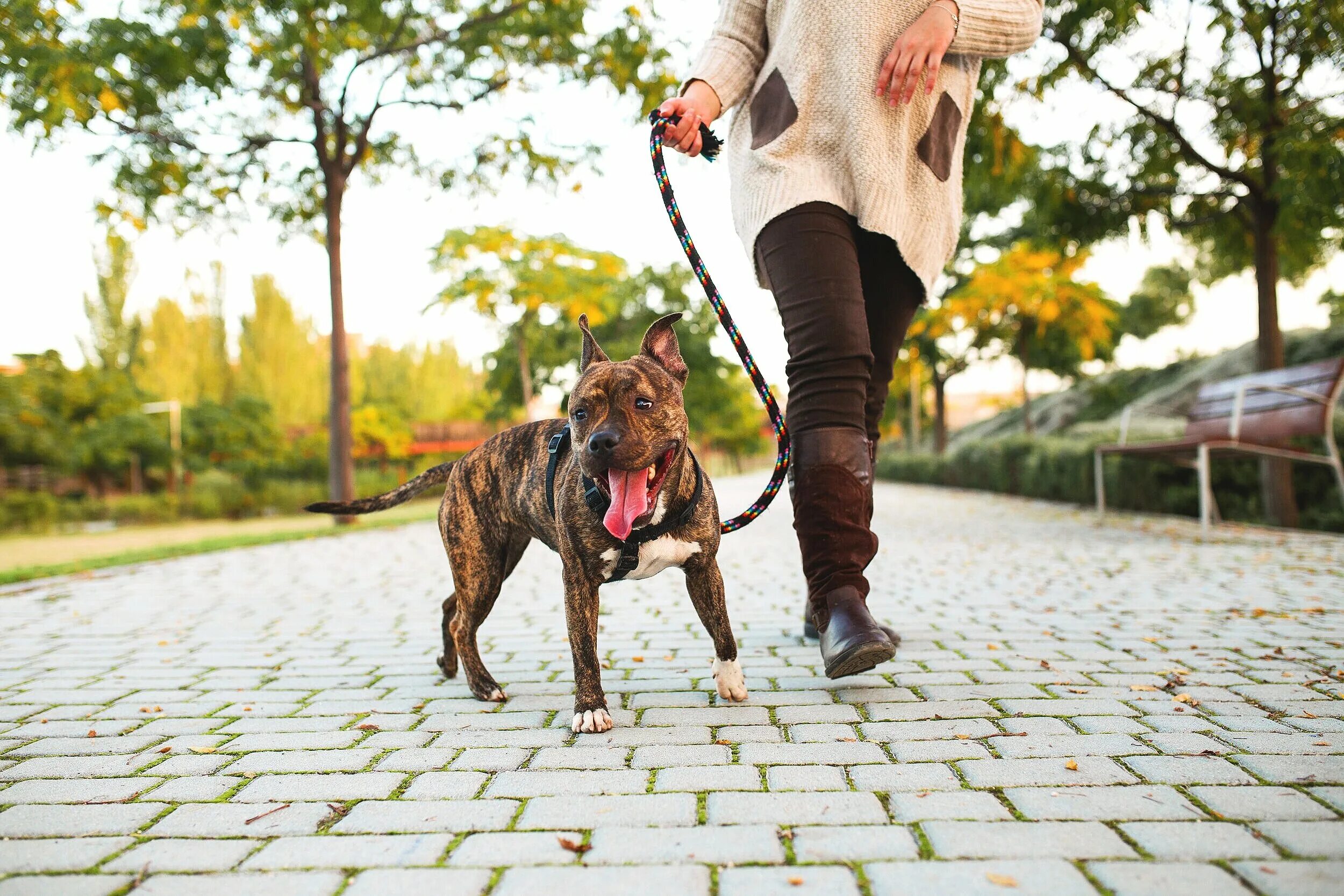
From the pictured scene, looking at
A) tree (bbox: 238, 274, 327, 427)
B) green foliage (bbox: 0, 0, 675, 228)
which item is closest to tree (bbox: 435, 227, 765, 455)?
green foliage (bbox: 0, 0, 675, 228)

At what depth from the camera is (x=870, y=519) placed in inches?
130

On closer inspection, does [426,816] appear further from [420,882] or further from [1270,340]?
[1270,340]

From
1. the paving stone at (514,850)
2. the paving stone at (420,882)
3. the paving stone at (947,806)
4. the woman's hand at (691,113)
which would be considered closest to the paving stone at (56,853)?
the paving stone at (420,882)

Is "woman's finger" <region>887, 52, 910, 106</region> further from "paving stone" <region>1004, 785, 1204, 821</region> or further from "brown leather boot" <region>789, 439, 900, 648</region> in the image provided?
"paving stone" <region>1004, 785, 1204, 821</region>

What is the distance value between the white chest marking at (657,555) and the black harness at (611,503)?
0.05ft

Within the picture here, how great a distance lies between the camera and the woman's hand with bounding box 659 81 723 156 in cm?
320

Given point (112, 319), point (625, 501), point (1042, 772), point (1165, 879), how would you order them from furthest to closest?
point (112, 319)
point (625, 501)
point (1042, 772)
point (1165, 879)

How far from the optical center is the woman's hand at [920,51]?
9.96ft

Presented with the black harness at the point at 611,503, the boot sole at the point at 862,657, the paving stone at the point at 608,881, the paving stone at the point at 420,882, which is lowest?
the paving stone at the point at 420,882

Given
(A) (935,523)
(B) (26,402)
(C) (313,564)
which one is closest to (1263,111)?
(A) (935,523)

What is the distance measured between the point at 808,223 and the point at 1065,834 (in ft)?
6.85

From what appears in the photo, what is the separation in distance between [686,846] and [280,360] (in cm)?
4294

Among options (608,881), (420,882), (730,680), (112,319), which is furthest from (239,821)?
(112,319)

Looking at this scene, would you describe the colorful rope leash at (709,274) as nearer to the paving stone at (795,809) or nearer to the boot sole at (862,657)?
the boot sole at (862,657)
